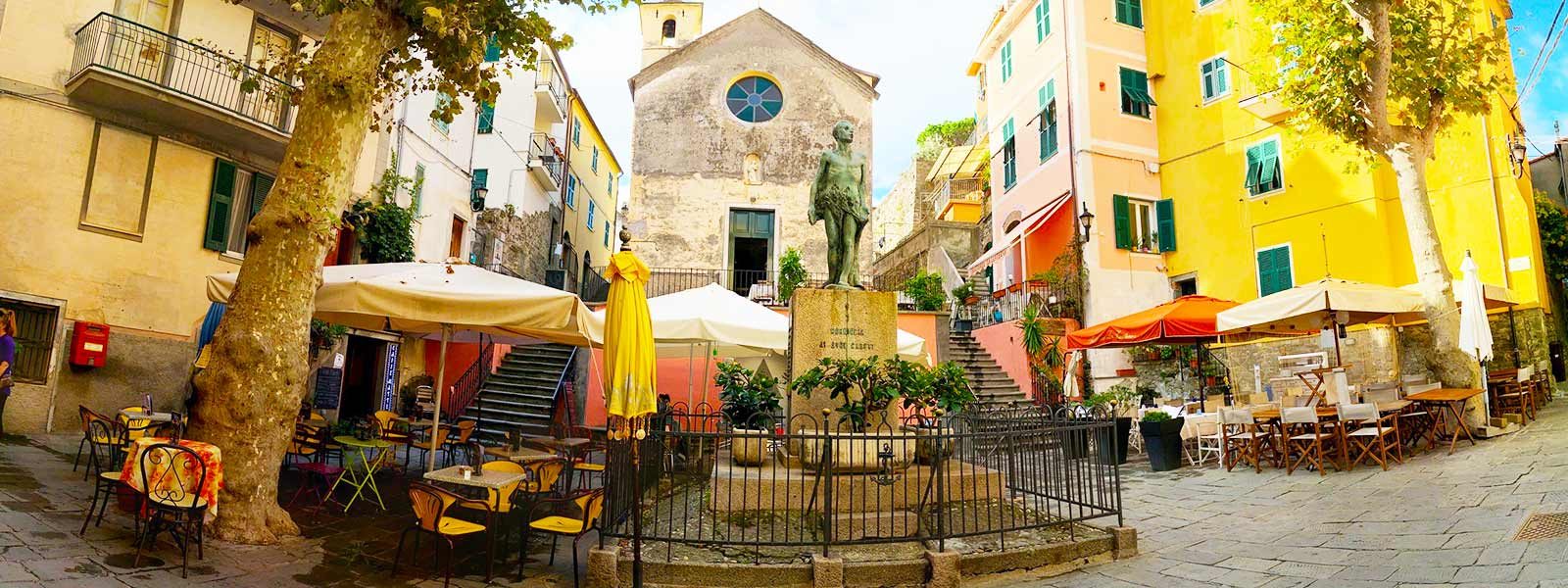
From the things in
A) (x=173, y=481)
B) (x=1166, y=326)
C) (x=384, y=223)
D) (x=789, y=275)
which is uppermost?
(x=384, y=223)

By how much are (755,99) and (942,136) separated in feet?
62.5

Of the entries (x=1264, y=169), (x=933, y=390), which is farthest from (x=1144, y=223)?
(x=933, y=390)

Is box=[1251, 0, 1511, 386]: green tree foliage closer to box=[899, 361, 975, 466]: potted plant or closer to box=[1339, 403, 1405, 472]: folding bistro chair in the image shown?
box=[1339, 403, 1405, 472]: folding bistro chair

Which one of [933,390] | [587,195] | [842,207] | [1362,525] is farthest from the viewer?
[587,195]

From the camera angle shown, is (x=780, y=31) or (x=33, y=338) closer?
(x=33, y=338)

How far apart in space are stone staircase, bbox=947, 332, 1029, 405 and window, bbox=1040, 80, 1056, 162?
519 cm

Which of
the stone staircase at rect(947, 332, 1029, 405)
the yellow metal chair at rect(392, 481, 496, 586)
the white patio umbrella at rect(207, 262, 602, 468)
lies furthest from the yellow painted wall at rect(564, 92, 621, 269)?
the yellow metal chair at rect(392, 481, 496, 586)

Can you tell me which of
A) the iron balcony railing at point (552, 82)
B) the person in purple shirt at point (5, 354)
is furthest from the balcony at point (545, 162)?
the person in purple shirt at point (5, 354)

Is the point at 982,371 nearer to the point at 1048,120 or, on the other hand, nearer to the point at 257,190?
the point at 1048,120

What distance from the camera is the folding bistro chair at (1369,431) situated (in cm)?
838

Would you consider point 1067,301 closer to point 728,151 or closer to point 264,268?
point 728,151

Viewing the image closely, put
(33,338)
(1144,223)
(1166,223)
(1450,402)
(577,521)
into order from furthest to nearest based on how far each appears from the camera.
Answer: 1. (1144,223)
2. (1166,223)
3. (33,338)
4. (1450,402)
5. (577,521)

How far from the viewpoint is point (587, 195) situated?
3209cm

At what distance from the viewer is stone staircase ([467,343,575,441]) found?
1473 cm
